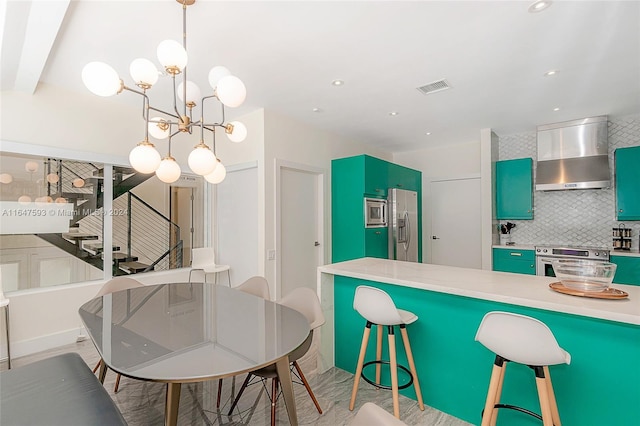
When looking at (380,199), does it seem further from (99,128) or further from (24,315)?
(24,315)

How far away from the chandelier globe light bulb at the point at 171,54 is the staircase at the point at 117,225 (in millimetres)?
2563

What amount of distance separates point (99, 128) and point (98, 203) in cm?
85

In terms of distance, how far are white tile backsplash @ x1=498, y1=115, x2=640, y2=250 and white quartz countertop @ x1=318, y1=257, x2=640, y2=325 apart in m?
2.99

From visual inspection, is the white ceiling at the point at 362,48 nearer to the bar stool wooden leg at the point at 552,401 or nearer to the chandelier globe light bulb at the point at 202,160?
the chandelier globe light bulb at the point at 202,160

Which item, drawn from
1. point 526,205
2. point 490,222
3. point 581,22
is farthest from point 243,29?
point 526,205

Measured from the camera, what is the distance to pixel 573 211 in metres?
4.24

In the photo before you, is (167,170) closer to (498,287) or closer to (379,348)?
(379,348)

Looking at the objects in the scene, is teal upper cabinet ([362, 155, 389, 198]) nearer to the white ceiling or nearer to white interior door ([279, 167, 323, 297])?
white interior door ([279, 167, 323, 297])

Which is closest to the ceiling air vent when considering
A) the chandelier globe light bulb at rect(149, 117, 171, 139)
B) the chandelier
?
the chandelier

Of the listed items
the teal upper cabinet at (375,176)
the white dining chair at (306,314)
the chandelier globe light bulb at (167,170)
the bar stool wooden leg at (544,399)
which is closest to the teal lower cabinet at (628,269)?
the teal upper cabinet at (375,176)

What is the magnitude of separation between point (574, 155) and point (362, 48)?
361 cm

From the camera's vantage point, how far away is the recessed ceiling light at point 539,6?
180 centimetres

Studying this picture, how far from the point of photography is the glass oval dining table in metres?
1.18

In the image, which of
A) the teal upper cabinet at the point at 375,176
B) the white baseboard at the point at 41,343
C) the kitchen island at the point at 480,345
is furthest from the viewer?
the teal upper cabinet at the point at 375,176
